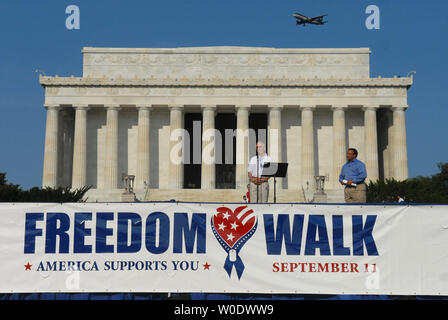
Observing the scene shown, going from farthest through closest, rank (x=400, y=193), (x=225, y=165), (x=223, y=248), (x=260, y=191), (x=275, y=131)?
1. (x=225, y=165)
2. (x=275, y=131)
3. (x=400, y=193)
4. (x=260, y=191)
5. (x=223, y=248)

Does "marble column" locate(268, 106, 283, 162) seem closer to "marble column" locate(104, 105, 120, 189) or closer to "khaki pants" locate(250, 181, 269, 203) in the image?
"marble column" locate(104, 105, 120, 189)

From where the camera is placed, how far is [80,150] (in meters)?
56.8

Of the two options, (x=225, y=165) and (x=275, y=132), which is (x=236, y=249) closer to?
(x=275, y=132)

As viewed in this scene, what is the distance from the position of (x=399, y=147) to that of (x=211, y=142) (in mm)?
19468

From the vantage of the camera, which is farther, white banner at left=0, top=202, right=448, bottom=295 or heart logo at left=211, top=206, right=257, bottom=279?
heart logo at left=211, top=206, right=257, bottom=279

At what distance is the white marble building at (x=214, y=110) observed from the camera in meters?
56.2

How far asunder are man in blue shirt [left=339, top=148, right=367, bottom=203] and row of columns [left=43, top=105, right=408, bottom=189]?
3904 cm

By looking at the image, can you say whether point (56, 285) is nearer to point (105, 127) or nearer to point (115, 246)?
point (115, 246)

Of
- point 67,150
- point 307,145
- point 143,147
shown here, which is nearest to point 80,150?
point 67,150

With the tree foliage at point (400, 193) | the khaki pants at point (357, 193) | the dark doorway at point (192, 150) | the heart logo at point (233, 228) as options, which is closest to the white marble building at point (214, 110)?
the dark doorway at point (192, 150)

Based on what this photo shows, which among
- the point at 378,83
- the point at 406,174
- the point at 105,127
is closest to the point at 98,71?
the point at 105,127

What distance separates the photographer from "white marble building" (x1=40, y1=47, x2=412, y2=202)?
185 feet

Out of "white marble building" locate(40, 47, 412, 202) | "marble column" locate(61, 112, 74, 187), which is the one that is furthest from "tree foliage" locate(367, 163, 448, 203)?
"marble column" locate(61, 112, 74, 187)

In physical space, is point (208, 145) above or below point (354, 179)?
above
